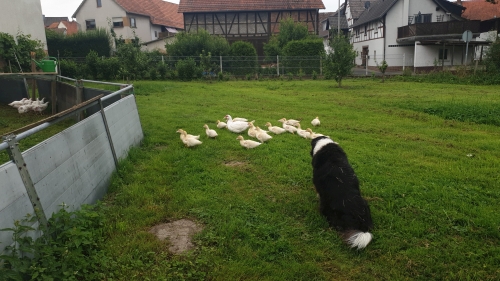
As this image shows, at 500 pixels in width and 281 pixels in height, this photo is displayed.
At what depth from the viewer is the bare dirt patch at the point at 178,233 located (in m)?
3.77

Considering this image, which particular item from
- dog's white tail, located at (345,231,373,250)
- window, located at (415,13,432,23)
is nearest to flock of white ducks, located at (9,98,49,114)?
dog's white tail, located at (345,231,373,250)

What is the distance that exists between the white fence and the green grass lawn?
0.34 meters

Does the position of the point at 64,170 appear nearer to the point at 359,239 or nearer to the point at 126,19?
the point at 359,239

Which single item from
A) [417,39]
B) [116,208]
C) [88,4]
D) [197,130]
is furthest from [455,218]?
[88,4]

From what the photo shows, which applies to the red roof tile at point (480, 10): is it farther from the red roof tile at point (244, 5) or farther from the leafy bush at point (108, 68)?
the leafy bush at point (108, 68)

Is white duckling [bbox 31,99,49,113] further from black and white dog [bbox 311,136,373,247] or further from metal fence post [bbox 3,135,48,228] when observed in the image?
black and white dog [bbox 311,136,373,247]

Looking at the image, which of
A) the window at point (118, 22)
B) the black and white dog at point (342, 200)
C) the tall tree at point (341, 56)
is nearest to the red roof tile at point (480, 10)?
the tall tree at point (341, 56)

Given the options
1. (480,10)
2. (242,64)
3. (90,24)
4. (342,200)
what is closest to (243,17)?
(242,64)

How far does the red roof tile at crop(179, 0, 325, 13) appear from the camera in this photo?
38438 mm

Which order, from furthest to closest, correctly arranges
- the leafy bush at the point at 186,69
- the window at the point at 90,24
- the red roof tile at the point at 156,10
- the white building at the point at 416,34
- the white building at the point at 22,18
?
1. the window at the point at 90,24
2. the red roof tile at the point at 156,10
3. the white building at the point at 416,34
4. the leafy bush at the point at 186,69
5. the white building at the point at 22,18

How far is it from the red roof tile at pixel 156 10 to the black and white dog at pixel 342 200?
39.3 meters

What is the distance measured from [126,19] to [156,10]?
6.26m

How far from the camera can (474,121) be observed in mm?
10227

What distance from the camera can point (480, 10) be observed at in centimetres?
3766
